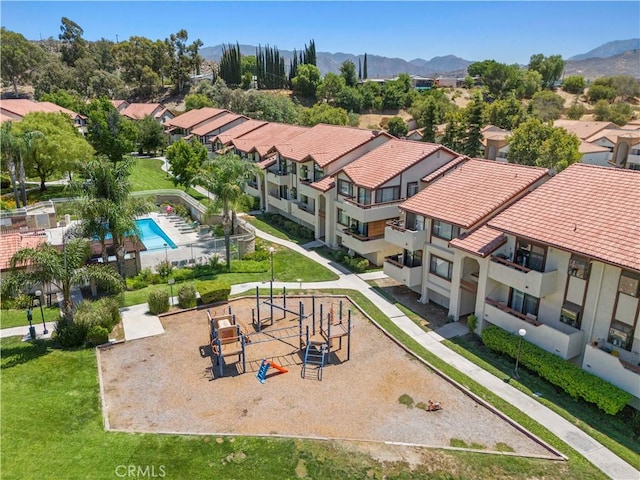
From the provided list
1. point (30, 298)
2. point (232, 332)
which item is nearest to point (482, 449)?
point (232, 332)

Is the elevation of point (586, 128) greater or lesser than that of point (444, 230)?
greater

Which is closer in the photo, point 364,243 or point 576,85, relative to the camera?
point 364,243

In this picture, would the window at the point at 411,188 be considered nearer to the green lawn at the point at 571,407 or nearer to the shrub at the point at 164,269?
the green lawn at the point at 571,407

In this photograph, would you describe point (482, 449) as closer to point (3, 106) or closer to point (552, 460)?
point (552, 460)

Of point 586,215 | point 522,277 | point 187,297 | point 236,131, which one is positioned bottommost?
point 187,297

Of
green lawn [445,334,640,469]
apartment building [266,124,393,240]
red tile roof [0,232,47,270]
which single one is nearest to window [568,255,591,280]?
green lawn [445,334,640,469]

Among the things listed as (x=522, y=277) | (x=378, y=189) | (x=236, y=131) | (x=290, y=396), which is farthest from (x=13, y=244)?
(x=236, y=131)

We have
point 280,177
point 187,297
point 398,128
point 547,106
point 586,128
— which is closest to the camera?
point 187,297

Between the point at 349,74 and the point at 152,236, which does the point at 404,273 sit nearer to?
the point at 152,236
